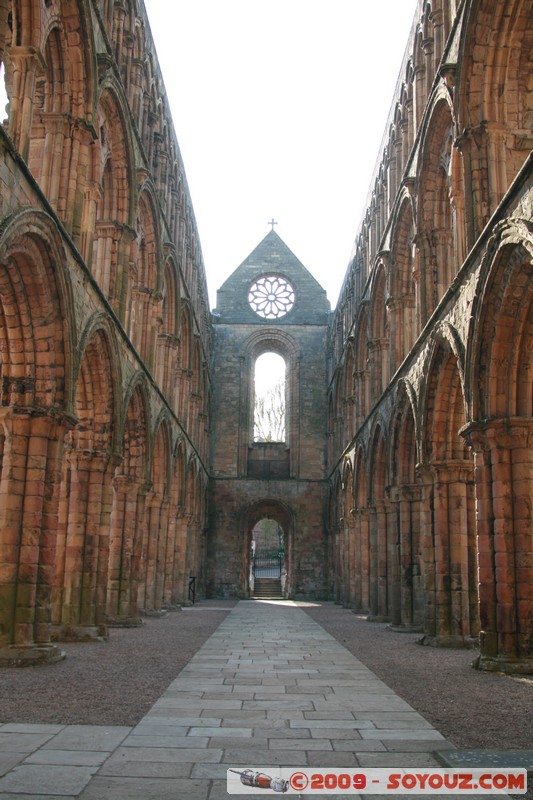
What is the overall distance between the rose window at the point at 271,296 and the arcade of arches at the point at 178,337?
11.2m

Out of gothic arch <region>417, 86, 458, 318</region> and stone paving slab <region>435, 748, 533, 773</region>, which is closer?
stone paving slab <region>435, 748, 533, 773</region>

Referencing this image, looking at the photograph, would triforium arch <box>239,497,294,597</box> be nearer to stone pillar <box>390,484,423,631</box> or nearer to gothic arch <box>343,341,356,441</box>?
gothic arch <box>343,341,356,441</box>

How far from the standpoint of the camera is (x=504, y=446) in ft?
35.0

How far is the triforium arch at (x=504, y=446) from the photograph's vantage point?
10188mm

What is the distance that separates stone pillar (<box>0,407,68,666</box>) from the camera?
1008 centimetres

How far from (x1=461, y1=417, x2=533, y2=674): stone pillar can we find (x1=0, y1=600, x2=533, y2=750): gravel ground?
522 millimetres

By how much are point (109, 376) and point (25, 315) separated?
3933 millimetres

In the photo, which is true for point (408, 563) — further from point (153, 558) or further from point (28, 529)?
point (28, 529)

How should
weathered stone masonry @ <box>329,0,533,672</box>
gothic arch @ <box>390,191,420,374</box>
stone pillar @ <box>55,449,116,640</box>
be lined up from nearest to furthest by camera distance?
weathered stone masonry @ <box>329,0,533,672</box>
stone pillar @ <box>55,449,116,640</box>
gothic arch @ <box>390,191,420,374</box>

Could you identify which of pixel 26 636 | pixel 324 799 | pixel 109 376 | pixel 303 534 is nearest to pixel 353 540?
pixel 303 534

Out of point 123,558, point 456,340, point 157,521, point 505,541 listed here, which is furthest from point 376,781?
point 157,521

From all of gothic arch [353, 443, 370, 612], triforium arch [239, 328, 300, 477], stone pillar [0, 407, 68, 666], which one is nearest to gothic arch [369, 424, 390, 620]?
gothic arch [353, 443, 370, 612]

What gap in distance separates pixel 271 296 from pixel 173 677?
1198 inches

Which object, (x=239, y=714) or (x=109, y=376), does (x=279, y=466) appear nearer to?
(x=109, y=376)
